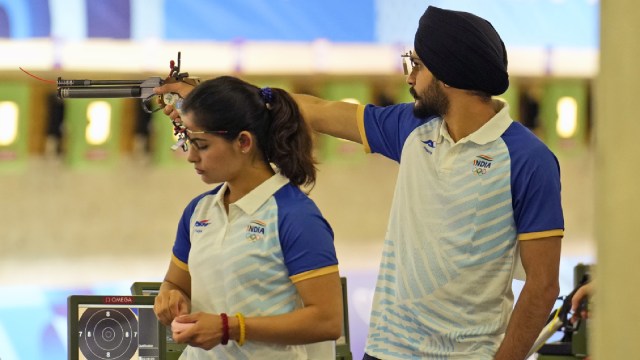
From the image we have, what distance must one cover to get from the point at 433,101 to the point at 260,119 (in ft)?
1.37

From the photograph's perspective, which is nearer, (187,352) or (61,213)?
(187,352)

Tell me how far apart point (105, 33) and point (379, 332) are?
323 cm

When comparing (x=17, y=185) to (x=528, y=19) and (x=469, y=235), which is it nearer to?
(x=528, y=19)

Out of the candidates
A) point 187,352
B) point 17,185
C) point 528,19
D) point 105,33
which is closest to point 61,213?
point 17,185

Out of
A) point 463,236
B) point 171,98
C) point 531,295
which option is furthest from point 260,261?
point 171,98

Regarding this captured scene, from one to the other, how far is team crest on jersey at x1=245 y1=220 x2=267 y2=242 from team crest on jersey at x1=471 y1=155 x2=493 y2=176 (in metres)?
0.49

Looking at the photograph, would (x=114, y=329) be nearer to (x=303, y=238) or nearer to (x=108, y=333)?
(x=108, y=333)

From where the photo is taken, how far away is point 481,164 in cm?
222

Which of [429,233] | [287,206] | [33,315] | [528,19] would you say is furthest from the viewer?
[528,19]

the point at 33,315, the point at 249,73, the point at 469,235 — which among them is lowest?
the point at 33,315

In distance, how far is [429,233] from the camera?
2.23m

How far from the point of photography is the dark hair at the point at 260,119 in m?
2.13

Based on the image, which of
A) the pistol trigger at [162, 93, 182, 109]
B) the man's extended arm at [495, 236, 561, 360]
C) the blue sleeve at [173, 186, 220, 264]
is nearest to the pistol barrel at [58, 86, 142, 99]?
the pistol trigger at [162, 93, 182, 109]

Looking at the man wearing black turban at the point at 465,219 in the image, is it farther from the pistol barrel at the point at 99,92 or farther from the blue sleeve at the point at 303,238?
the pistol barrel at the point at 99,92
